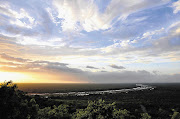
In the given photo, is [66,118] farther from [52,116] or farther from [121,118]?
[121,118]

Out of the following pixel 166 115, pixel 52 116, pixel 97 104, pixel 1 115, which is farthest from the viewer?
pixel 166 115

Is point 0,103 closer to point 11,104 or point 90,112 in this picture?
point 11,104

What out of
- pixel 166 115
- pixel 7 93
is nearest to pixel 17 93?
pixel 7 93

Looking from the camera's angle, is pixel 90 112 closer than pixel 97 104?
Yes

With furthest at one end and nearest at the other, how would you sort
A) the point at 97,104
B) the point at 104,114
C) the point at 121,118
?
Answer: the point at 121,118
the point at 97,104
the point at 104,114

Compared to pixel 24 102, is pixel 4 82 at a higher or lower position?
higher

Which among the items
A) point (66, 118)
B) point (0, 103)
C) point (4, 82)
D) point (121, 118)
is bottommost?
point (66, 118)

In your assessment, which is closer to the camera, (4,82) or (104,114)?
(4,82)

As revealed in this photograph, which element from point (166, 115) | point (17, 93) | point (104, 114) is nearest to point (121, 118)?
point (104, 114)

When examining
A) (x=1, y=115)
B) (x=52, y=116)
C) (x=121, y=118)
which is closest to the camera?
(x=1, y=115)
